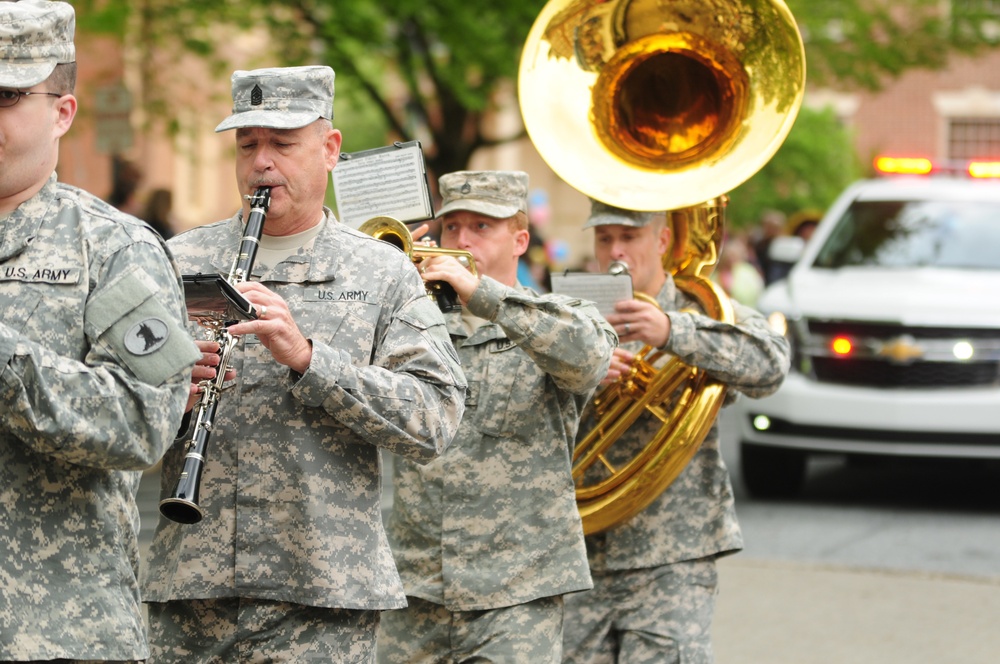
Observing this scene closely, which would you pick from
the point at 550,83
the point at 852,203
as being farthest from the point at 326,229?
the point at 852,203

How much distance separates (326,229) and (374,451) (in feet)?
1.67

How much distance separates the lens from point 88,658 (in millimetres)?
2838

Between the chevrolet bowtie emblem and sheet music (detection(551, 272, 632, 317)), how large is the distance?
5.07 metres

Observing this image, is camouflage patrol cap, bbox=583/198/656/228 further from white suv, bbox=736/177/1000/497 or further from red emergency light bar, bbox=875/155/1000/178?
red emergency light bar, bbox=875/155/1000/178

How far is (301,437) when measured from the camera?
3.49 m

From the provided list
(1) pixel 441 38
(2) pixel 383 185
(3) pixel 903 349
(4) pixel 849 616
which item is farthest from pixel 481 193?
(1) pixel 441 38

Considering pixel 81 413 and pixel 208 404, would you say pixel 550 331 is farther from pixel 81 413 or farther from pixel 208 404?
pixel 81 413

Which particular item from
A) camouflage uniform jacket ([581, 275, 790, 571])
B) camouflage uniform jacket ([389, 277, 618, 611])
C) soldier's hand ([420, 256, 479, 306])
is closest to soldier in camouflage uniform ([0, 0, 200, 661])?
soldier's hand ([420, 256, 479, 306])

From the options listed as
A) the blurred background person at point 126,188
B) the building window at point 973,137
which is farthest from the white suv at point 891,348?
the building window at point 973,137

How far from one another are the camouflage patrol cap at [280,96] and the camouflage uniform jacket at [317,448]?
30cm

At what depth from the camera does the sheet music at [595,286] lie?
4.98 metres

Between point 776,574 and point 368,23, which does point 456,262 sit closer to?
point 776,574

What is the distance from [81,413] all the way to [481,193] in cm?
211

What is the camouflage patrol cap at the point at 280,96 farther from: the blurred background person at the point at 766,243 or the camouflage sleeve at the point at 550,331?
the blurred background person at the point at 766,243
